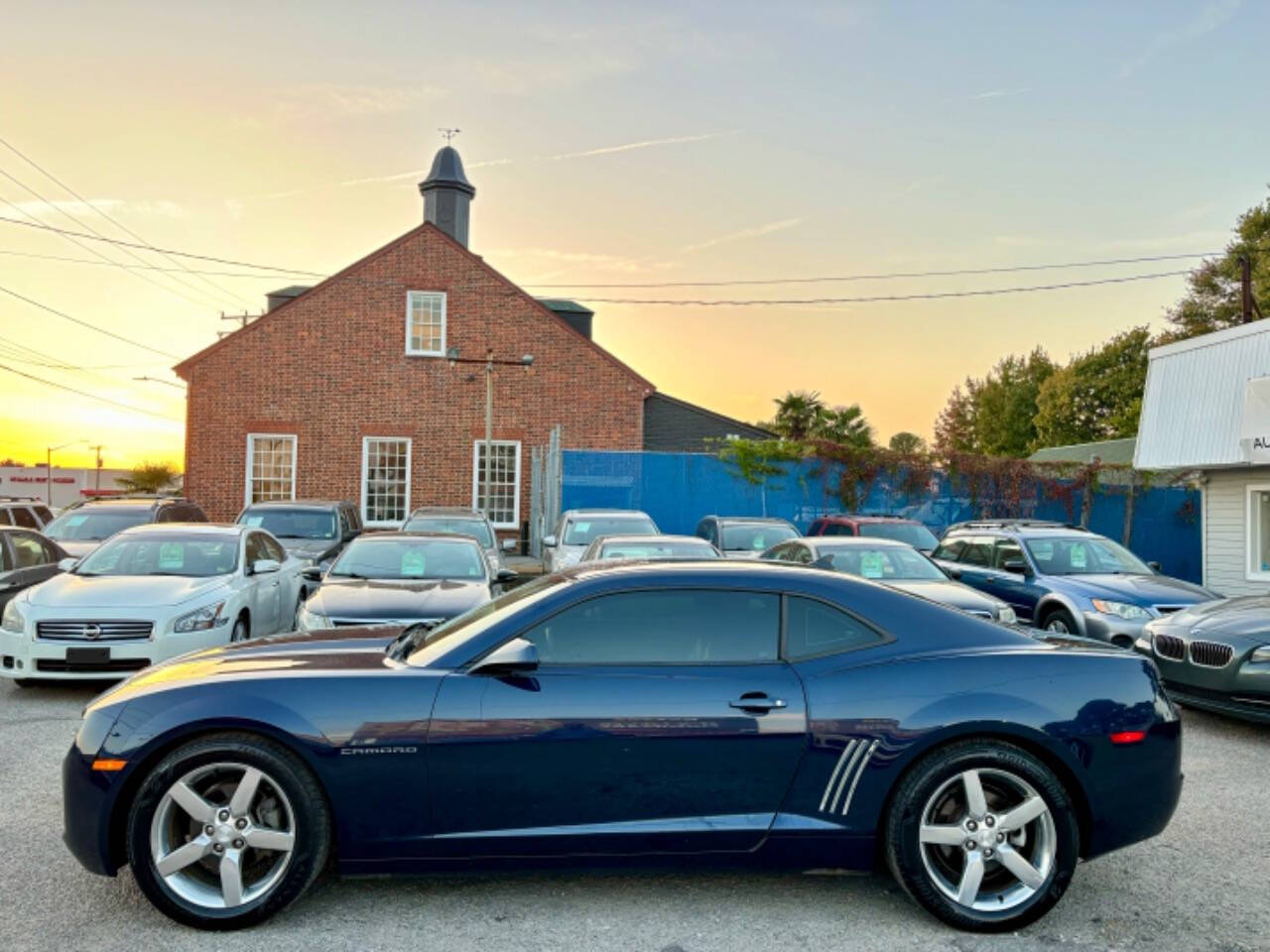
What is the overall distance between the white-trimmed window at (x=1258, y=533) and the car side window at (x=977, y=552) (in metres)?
5.78

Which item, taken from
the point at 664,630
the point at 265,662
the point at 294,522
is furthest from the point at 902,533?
the point at 265,662

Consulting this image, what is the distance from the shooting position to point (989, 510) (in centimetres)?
2047

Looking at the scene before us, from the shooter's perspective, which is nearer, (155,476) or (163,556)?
(163,556)

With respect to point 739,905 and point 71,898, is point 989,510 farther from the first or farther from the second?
point 71,898

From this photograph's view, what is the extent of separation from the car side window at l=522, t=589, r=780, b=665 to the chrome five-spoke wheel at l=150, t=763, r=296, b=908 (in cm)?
118

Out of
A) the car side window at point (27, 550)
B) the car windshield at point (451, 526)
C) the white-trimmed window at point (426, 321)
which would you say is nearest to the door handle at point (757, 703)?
the car side window at point (27, 550)

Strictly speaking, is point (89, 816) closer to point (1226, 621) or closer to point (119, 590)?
point (119, 590)

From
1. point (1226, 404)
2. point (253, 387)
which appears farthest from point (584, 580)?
point (253, 387)

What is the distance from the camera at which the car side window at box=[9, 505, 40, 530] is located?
1199 cm

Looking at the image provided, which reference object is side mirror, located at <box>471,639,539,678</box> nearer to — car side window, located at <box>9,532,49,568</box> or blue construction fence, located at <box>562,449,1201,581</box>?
car side window, located at <box>9,532,49,568</box>

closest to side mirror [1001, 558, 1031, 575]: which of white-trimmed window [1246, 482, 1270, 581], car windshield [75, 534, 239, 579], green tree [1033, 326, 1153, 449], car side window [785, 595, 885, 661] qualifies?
white-trimmed window [1246, 482, 1270, 581]

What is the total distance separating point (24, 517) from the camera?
12203 mm

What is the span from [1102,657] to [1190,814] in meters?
1.94

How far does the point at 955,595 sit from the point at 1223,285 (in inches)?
1618
